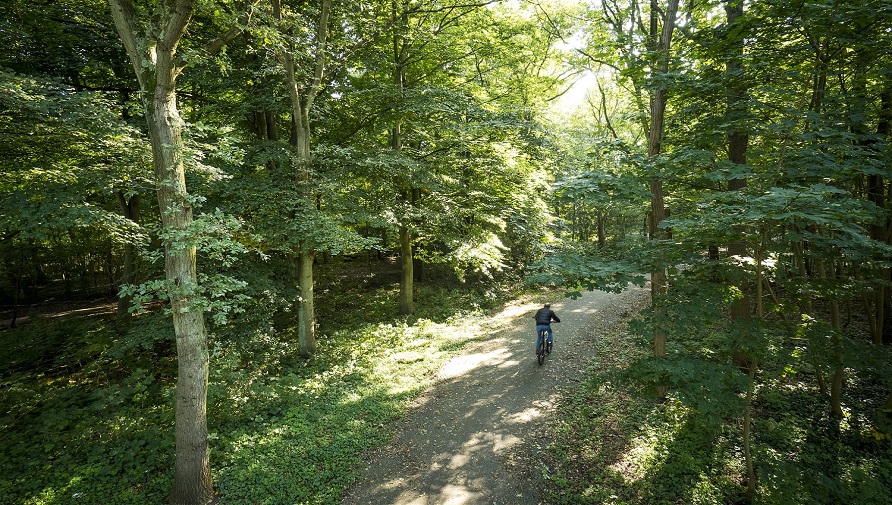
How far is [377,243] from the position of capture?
9891 millimetres

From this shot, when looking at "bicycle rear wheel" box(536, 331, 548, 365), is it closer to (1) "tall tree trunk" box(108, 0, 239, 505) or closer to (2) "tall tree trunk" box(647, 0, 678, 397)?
(2) "tall tree trunk" box(647, 0, 678, 397)

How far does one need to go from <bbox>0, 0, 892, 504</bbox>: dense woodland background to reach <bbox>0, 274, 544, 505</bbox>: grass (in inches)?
2.5

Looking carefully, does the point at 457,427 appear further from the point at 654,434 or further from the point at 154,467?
the point at 154,467

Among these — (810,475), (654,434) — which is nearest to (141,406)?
(654,434)

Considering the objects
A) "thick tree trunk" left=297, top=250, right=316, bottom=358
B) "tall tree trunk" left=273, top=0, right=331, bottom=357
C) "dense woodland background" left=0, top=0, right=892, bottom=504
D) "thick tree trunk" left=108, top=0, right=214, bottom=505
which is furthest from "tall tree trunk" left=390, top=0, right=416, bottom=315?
"thick tree trunk" left=108, top=0, right=214, bottom=505

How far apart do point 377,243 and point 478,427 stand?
16.8 ft

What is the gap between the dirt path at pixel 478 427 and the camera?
19.7ft

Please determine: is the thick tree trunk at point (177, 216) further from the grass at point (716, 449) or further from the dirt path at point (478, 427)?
the grass at point (716, 449)

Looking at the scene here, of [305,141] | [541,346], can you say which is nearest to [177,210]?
[305,141]

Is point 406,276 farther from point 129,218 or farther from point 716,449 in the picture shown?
point 716,449

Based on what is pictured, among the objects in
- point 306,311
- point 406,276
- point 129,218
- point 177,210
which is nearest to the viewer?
point 177,210

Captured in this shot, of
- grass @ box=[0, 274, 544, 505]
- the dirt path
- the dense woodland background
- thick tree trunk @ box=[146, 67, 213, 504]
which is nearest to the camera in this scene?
the dense woodland background

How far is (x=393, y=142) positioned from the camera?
14.4 m

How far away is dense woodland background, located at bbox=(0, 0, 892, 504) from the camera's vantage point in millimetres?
5172
